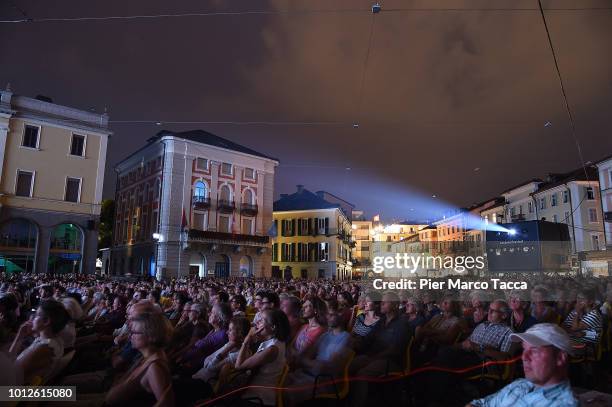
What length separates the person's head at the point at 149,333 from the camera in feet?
9.80

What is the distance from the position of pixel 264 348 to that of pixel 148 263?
1374 inches

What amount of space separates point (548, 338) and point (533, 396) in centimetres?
37

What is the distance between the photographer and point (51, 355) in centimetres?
390

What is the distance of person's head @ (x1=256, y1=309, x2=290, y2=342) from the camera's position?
407cm

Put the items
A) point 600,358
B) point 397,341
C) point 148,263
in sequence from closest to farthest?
point 397,341 → point 600,358 → point 148,263

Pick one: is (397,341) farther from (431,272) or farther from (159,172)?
(159,172)

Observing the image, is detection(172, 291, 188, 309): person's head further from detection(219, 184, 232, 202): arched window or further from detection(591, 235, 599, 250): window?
detection(591, 235, 599, 250): window

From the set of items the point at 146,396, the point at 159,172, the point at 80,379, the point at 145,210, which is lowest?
the point at 80,379

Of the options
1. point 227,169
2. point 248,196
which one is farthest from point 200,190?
point 248,196

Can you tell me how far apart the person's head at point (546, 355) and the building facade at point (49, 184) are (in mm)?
31828


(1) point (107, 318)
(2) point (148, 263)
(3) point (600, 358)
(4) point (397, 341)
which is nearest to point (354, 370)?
(4) point (397, 341)

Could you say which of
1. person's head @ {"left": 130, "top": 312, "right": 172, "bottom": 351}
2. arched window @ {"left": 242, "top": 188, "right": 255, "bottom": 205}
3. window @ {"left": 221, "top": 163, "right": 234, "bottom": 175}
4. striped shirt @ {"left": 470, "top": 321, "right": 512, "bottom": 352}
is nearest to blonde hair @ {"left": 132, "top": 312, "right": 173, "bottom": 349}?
person's head @ {"left": 130, "top": 312, "right": 172, "bottom": 351}

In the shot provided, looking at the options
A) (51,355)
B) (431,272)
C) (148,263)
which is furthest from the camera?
(148,263)

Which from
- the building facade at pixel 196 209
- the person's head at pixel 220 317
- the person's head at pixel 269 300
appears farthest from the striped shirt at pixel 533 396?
the building facade at pixel 196 209
